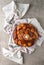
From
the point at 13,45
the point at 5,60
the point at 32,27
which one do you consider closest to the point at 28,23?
the point at 32,27

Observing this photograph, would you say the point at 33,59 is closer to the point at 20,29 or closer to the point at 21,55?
the point at 21,55

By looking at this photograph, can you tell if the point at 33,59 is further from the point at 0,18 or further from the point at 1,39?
the point at 0,18

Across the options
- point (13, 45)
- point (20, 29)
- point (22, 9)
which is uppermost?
point (22, 9)

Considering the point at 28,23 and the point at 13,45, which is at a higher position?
the point at 28,23

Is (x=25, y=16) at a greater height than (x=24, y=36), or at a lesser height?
greater

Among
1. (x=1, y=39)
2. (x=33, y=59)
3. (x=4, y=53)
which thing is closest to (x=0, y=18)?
(x=1, y=39)

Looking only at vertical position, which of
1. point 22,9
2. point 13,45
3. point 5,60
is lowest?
point 5,60
